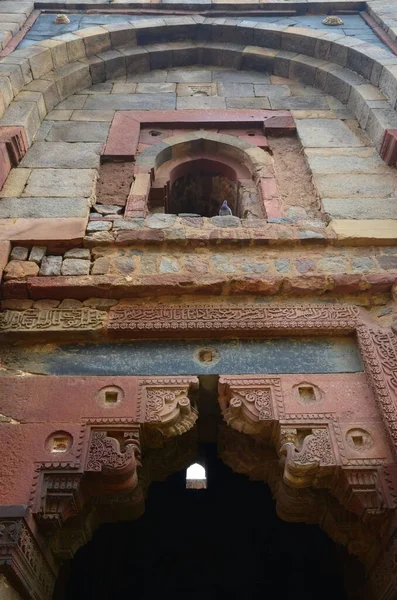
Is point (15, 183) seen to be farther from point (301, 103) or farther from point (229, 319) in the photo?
point (301, 103)

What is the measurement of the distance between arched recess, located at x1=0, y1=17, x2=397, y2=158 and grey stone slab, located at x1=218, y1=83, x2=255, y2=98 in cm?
55

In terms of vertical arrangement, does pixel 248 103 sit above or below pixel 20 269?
above

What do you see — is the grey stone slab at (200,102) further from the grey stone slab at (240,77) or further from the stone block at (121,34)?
the stone block at (121,34)

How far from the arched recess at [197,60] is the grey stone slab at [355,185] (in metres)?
0.56

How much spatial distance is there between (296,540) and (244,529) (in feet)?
2.01

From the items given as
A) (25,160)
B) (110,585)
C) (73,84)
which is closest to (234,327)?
(25,160)

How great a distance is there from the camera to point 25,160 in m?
5.00

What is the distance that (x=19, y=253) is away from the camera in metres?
3.93

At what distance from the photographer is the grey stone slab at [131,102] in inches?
236

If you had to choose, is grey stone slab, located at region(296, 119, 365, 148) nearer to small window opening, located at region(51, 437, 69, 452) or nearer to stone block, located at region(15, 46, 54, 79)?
stone block, located at region(15, 46, 54, 79)

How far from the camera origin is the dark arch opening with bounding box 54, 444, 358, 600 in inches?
201

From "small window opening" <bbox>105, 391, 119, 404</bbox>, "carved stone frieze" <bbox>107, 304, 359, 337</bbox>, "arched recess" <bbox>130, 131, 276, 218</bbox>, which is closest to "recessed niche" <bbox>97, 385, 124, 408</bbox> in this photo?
"small window opening" <bbox>105, 391, 119, 404</bbox>

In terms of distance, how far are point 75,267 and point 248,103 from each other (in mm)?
3427

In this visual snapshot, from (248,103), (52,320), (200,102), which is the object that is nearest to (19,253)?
(52,320)
